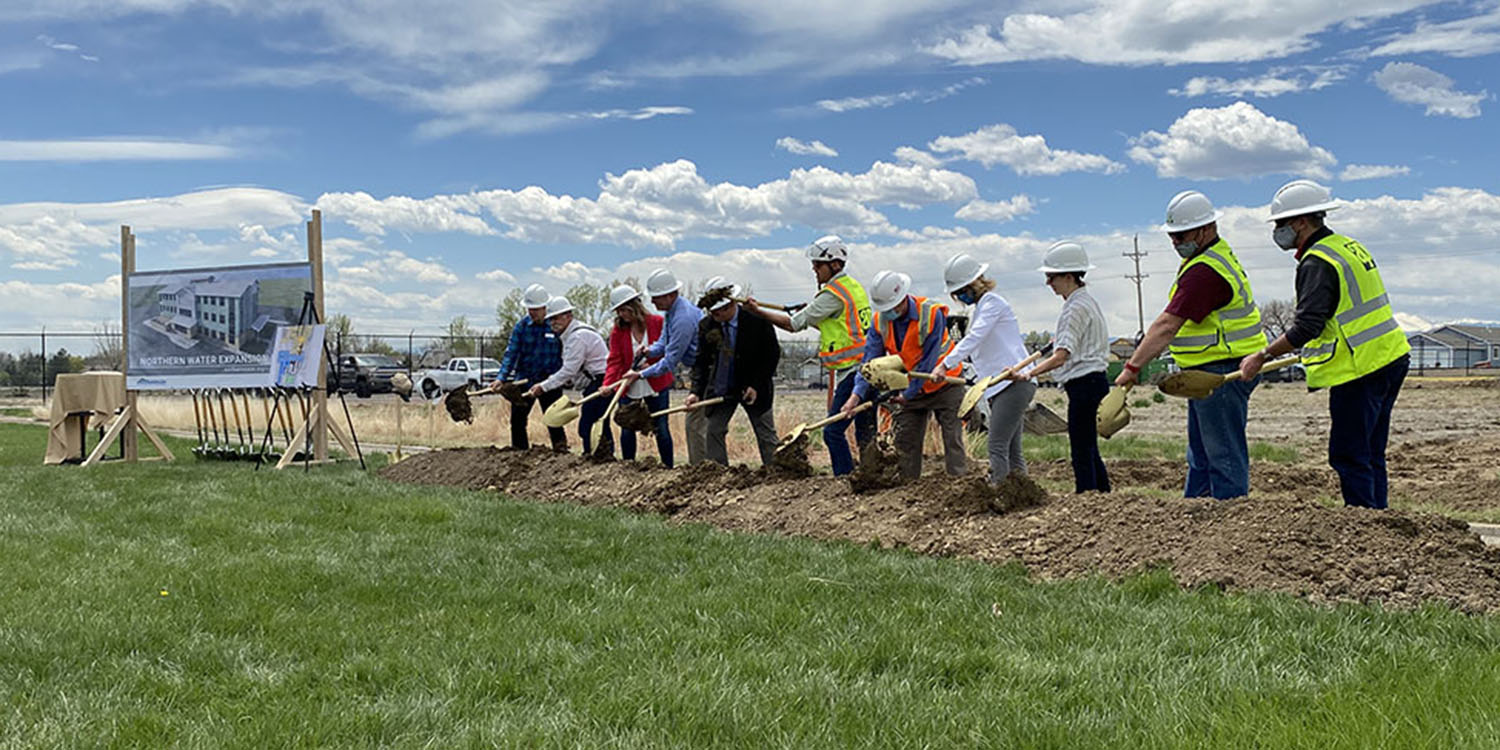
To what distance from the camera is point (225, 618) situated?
17.7ft

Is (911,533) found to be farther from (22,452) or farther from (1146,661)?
(22,452)

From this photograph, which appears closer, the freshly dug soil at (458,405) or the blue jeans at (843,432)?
the blue jeans at (843,432)

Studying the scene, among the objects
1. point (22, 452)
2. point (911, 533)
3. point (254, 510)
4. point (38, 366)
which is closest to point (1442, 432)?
point (911, 533)

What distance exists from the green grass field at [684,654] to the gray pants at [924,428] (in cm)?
204

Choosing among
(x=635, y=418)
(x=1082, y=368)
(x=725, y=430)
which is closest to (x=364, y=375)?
(x=635, y=418)

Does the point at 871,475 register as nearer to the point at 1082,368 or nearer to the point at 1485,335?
the point at 1082,368

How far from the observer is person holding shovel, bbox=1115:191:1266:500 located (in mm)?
6879

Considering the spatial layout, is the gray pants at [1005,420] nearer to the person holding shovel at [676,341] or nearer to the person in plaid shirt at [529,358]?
the person holding shovel at [676,341]

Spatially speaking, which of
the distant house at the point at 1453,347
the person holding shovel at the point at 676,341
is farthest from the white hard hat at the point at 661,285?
the distant house at the point at 1453,347

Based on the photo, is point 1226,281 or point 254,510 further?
point 254,510

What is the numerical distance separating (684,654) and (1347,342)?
3788mm

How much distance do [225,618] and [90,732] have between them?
1.51 m

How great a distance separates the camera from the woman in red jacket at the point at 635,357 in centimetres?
1137

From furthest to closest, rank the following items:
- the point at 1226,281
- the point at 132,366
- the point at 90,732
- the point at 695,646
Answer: the point at 132,366
the point at 1226,281
the point at 695,646
the point at 90,732
